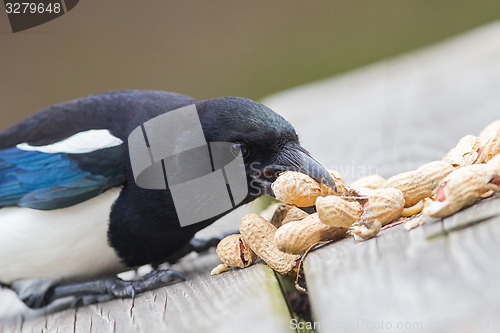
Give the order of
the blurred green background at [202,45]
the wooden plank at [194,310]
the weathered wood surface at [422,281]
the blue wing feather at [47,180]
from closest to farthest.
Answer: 1. the weathered wood surface at [422,281]
2. the wooden plank at [194,310]
3. the blue wing feather at [47,180]
4. the blurred green background at [202,45]

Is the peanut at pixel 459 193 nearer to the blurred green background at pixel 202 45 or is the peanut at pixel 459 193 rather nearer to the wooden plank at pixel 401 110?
the wooden plank at pixel 401 110

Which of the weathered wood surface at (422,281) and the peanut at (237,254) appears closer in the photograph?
the weathered wood surface at (422,281)

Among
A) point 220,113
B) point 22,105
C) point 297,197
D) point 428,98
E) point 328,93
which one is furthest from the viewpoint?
point 22,105

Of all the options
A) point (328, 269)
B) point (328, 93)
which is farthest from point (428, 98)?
point (328, 269)

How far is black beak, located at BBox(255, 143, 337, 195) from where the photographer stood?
6.20ft

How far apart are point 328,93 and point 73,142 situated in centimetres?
198

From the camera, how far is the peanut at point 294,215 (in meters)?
1.95

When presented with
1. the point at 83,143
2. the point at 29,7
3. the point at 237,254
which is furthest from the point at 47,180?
the point at 29,7

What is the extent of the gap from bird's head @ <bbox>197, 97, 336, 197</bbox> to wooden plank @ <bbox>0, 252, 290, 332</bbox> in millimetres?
354

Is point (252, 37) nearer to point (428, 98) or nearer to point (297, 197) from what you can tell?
point (428, 98)

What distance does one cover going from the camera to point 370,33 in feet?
24.4

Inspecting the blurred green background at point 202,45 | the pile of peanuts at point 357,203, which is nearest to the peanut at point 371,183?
the pile of peanuts at point 357,203

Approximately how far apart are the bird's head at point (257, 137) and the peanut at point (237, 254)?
0.26m

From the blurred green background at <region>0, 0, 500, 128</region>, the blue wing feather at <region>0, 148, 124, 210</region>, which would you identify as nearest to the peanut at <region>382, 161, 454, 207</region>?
the blue wing feather at <region>0, 148, 124, 210</region>
